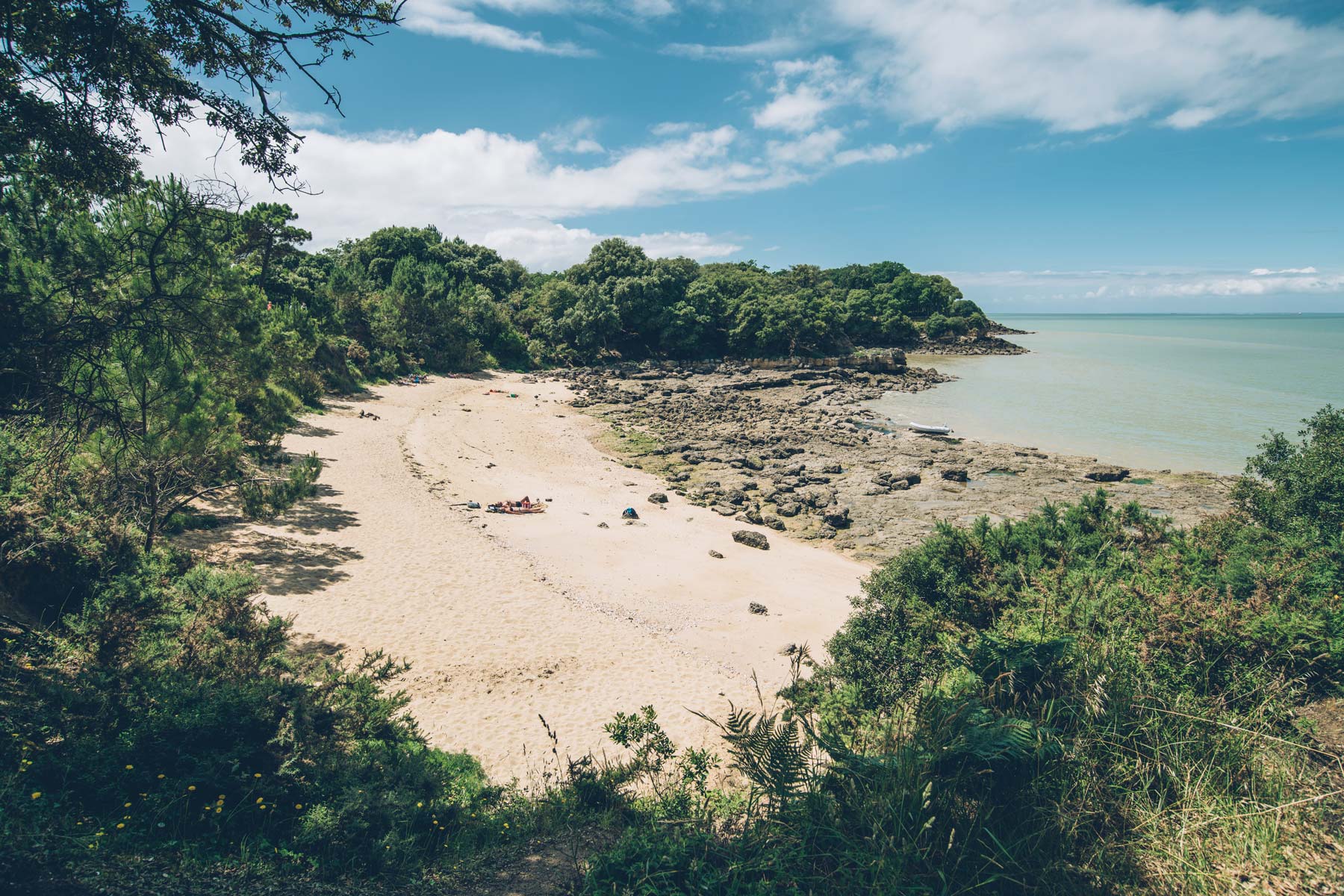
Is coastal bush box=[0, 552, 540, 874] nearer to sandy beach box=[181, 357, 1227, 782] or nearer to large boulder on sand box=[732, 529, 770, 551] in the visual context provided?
sandy beach box=[181, 357, 1227, 782]

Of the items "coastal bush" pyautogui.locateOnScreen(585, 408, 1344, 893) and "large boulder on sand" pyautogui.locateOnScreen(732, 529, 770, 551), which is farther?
"large boulder on sand" pyautogui.locateOnScreen(732, 529, 770, 551)

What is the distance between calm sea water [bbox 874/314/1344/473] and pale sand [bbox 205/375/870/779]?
2385 cm

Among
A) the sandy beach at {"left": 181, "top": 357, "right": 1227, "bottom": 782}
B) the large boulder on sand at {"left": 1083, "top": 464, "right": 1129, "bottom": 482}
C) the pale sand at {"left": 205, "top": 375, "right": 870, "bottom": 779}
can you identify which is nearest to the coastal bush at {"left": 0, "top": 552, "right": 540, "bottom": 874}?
the pale sand at {"left": 205, "top": 375, "right": 870, "bottom": 779}

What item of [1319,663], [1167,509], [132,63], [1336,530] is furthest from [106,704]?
[1167,509]

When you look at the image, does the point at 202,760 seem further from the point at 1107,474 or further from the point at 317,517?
the point at 1107,474

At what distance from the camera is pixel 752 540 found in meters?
18.8

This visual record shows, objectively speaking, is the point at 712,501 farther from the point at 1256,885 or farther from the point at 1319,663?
the point at 1256,885

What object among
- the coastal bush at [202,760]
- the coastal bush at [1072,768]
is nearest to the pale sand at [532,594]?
the coastal bush at [202,760]

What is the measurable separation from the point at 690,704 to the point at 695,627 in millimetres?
3090

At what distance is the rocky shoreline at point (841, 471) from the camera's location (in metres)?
22.1

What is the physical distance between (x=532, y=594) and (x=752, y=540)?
24.6 feet

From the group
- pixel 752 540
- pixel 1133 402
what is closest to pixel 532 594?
pixel 752 540

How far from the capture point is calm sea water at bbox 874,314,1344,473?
32.5 m

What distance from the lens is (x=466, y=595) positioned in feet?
45.7
